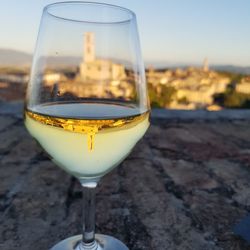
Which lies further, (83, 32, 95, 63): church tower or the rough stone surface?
the rough stone surface

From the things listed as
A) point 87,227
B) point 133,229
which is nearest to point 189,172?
point 133,229

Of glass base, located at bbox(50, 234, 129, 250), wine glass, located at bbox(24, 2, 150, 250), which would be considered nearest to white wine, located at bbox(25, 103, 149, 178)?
wine glass, located at bbox(24, 2, 150, 250)

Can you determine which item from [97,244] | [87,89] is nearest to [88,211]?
[97,244]

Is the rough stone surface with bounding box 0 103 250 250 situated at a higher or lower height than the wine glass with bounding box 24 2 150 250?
lower

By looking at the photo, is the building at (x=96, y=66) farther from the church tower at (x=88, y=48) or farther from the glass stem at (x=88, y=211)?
the glass stem at (x=88, y=211)

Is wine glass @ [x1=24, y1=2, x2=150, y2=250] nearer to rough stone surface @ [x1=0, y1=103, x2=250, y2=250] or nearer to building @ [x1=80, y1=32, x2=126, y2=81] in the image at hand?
building @ [x1=80, y1=32, x2=126, y2=81]

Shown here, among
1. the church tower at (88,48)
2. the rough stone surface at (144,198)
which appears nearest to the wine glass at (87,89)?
the church tower at (88,48)

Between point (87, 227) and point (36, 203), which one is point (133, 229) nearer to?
point (87, 227)
